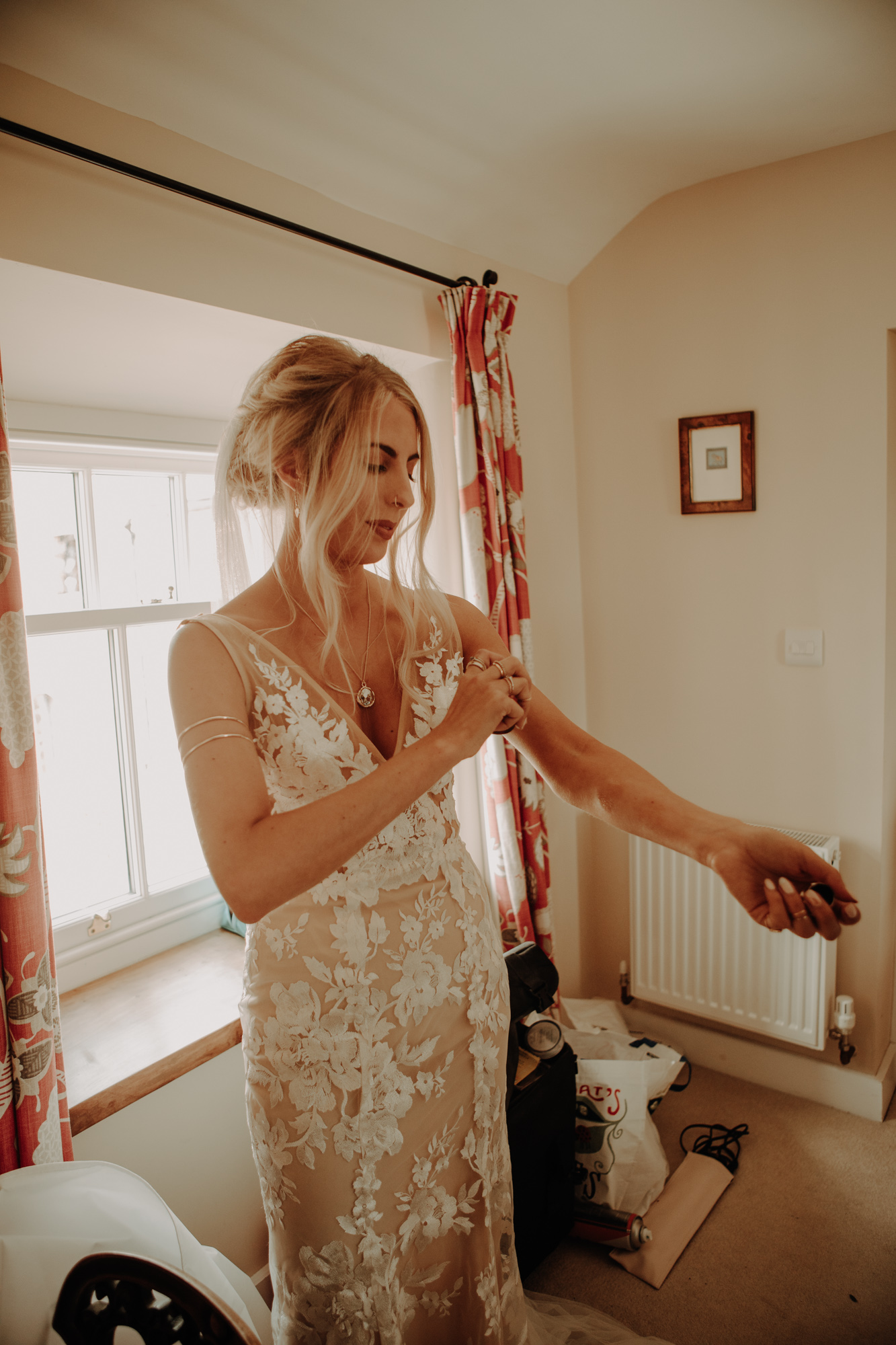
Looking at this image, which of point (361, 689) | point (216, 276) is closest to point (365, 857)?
point (361, 689)

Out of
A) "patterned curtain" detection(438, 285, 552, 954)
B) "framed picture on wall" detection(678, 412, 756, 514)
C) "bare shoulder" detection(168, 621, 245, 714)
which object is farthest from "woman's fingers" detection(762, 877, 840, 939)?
"framed picture on wall" detection(678, 412, 756, 514)

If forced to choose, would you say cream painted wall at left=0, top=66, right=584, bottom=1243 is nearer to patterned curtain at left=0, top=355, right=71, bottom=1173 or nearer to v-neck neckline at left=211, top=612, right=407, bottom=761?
patterned curtain at left=0, top=355, right=71, bottom=1173

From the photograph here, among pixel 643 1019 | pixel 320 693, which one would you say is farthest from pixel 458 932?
pixel 643 1019

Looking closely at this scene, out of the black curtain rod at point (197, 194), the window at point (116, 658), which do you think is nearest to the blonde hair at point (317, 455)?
the black curtain rod at point (197, 194)

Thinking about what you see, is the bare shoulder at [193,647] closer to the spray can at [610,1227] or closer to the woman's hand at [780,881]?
the woman's hand at [780,881]

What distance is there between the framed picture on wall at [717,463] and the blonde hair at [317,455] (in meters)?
1.42

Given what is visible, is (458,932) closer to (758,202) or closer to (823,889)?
(823,889)

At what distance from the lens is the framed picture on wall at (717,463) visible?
2.34 metres

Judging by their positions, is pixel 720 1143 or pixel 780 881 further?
pixel 720 1143

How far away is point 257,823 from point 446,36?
150 cm

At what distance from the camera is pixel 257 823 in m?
0.90

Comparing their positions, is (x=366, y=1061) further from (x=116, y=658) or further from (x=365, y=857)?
(x=116, y=658)

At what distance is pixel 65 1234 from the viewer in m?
0.95

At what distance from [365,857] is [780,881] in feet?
1.77
